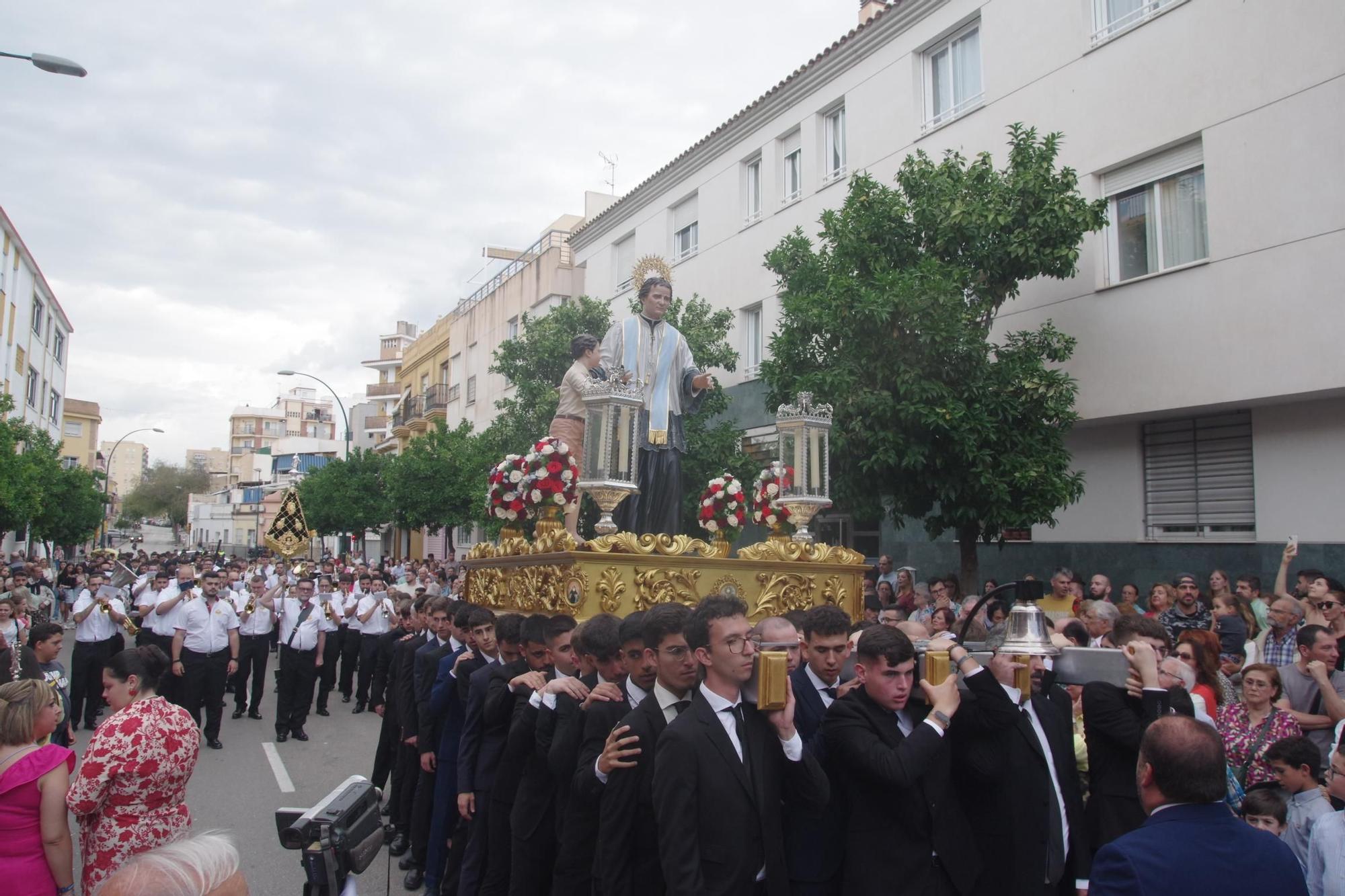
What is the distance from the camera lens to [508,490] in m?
7.17

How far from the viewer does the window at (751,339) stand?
65.2ft

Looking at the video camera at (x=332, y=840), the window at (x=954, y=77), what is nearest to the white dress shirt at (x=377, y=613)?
the window at (x=954, y=77)

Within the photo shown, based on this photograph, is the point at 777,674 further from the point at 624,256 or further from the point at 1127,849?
the point at 624,256

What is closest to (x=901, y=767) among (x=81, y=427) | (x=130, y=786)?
(x=130, y=786)

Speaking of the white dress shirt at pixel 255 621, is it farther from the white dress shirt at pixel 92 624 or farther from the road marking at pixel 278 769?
the road marking at pixel 278 769

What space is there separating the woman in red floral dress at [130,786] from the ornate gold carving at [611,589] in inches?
91.5

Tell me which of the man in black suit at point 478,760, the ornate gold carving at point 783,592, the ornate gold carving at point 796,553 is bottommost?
the man in black suit at point 478,760

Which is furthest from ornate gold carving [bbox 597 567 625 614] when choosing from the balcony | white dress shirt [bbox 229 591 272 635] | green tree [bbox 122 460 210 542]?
green tree [bbox 122 460 210 542]

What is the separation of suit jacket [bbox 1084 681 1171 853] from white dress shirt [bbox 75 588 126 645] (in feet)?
36.6

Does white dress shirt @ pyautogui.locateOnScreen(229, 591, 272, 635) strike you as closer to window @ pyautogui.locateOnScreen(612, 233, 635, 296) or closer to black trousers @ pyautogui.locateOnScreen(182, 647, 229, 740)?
black trousers @ pyautogui.locateOnScreen(182, 647, 229, 740)

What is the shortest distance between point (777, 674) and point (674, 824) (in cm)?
57

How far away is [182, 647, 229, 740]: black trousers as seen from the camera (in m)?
11.3

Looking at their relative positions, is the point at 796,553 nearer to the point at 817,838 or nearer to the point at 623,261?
the point at 817,838

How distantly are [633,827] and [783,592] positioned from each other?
3240 millimetres
